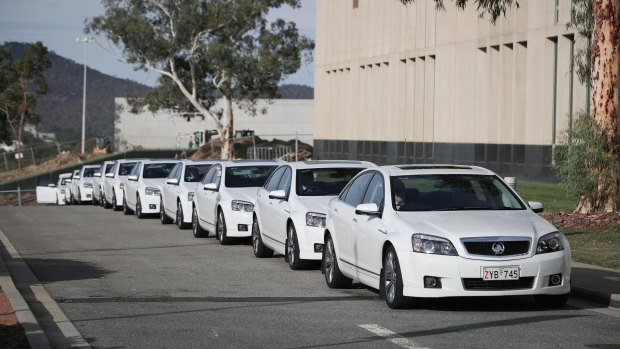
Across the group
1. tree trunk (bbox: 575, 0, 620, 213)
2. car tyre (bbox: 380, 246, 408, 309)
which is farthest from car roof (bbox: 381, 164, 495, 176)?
tree trunk (bbox: 575, 0, 620, 213)

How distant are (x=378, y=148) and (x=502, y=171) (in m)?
13.6

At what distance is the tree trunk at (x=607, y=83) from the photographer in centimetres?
2017

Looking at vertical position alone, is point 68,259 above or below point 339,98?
below

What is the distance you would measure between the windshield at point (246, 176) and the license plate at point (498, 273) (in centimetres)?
1011

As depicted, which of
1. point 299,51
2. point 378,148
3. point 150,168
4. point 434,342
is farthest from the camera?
point 299,51

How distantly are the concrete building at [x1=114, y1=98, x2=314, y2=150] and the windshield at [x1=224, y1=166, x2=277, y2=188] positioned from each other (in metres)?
71.9

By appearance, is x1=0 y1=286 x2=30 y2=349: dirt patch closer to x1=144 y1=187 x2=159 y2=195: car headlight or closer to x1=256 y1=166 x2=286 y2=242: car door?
x1=256 y1=166 x2=286 y2=242: car door

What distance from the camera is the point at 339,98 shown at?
57.8 metres

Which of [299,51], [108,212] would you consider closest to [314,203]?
[108,212]

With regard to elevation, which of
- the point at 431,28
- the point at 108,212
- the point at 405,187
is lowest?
the point at 108,212

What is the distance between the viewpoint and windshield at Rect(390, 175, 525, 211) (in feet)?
37.2

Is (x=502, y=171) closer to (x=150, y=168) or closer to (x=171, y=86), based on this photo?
(x=150, y=168)

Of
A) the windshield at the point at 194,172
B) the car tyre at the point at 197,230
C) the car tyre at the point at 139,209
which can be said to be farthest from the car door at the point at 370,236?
the car tyre at the point at 139,209

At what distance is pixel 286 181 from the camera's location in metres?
15.8
